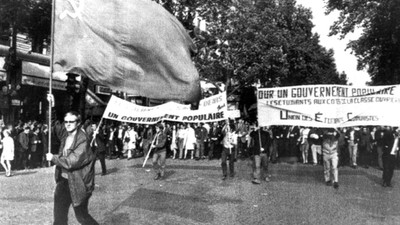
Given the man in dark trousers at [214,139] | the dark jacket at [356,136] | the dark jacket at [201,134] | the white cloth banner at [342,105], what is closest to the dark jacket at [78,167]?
the white cloth banner at [342,105]

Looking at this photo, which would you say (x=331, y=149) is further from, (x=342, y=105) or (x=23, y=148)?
(x=23, y=148)

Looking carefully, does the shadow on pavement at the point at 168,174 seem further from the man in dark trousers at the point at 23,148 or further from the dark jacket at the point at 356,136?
the dark jacket at the point at 356,136

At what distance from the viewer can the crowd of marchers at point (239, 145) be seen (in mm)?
13562

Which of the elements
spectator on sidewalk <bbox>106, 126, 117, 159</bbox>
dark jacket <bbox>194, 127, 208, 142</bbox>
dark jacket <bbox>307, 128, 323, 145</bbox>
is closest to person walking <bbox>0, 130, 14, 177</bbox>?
spectator on sidewalk <bbox>106, 126, 117, 159</bbox>

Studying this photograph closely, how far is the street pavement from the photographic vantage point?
8305 mm

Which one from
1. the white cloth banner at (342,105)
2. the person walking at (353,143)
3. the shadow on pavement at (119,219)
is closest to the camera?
the shadow on pavement at (119,219)

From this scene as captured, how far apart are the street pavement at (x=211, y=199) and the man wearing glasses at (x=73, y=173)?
83.4 inches

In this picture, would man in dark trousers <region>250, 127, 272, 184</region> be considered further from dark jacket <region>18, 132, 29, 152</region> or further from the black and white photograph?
dark jacket <region>18, 132, 29, 152</region>

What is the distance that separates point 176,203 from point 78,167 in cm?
447

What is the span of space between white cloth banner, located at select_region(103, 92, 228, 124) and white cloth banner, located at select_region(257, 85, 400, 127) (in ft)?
6.76

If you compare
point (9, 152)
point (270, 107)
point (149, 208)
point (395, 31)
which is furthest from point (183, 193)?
point (395, 31)

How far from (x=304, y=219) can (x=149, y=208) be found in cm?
295

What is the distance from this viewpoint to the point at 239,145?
23781mm

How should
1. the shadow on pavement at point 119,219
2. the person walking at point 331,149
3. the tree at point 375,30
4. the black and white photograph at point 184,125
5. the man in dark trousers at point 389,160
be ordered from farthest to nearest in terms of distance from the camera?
the tree at point 375,30
the man in dark trousers at point 389,160
the person walking at point 331,149
the shadow on pavement at point 119,219
the black and white photograph at point 184,125
